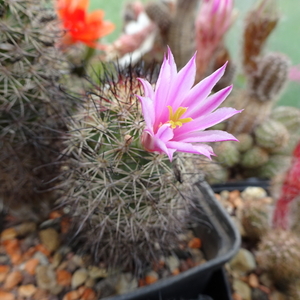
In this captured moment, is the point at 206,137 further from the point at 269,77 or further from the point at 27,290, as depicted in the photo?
the point at 269,77

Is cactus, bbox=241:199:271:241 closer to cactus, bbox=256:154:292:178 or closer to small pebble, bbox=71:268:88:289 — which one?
cactus, bbox=256:154:292:178

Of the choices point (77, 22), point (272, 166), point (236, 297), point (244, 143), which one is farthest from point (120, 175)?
point (272, 166)

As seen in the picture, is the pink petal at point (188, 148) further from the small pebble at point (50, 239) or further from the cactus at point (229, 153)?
the cactus at point (229, 153)

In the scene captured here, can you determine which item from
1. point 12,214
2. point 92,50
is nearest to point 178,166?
point 12,214

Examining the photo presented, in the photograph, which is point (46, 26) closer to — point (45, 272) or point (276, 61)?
point (45, 272)

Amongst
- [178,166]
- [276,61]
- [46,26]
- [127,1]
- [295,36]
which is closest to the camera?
[178,166]

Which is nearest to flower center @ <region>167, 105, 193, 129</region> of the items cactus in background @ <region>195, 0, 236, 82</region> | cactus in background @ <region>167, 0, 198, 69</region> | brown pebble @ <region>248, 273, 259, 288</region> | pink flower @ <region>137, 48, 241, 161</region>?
pink flower @ <region>137, 48, 241, 161</region>
